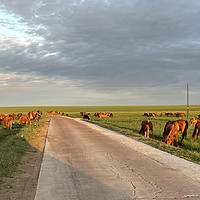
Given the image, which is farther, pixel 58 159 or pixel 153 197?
pixel 58 159

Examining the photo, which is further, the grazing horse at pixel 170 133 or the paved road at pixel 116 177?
the grazing horse at pixel 170 133

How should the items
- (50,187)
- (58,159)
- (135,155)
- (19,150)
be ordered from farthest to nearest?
(19,150)
(135,155)
(58,159)
(50,187)

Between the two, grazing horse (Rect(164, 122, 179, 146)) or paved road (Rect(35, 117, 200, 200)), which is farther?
grazing horse (Rect(164, 122, 179, 146))

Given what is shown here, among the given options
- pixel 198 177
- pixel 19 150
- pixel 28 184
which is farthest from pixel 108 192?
pixel 19 150

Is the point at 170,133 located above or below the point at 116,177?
above

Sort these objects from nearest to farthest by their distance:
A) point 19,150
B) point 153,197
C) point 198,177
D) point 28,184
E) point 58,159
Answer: point 153,197
point 28,184
point 198,177
point 58,159
point 19,150

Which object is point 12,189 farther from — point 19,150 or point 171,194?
point 19,150

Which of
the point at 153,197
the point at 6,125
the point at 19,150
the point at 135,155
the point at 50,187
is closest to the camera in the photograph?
the point at 153,197

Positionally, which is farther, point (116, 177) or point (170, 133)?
point (170, 133)

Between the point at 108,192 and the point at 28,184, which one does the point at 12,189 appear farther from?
the point at 108,192

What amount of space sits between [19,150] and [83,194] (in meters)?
7.53

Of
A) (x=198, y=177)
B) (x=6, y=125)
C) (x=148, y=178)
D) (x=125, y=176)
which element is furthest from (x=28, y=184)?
(x=6, y=125)

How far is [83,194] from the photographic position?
625 centimetres

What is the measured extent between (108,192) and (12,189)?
9.06 feet
